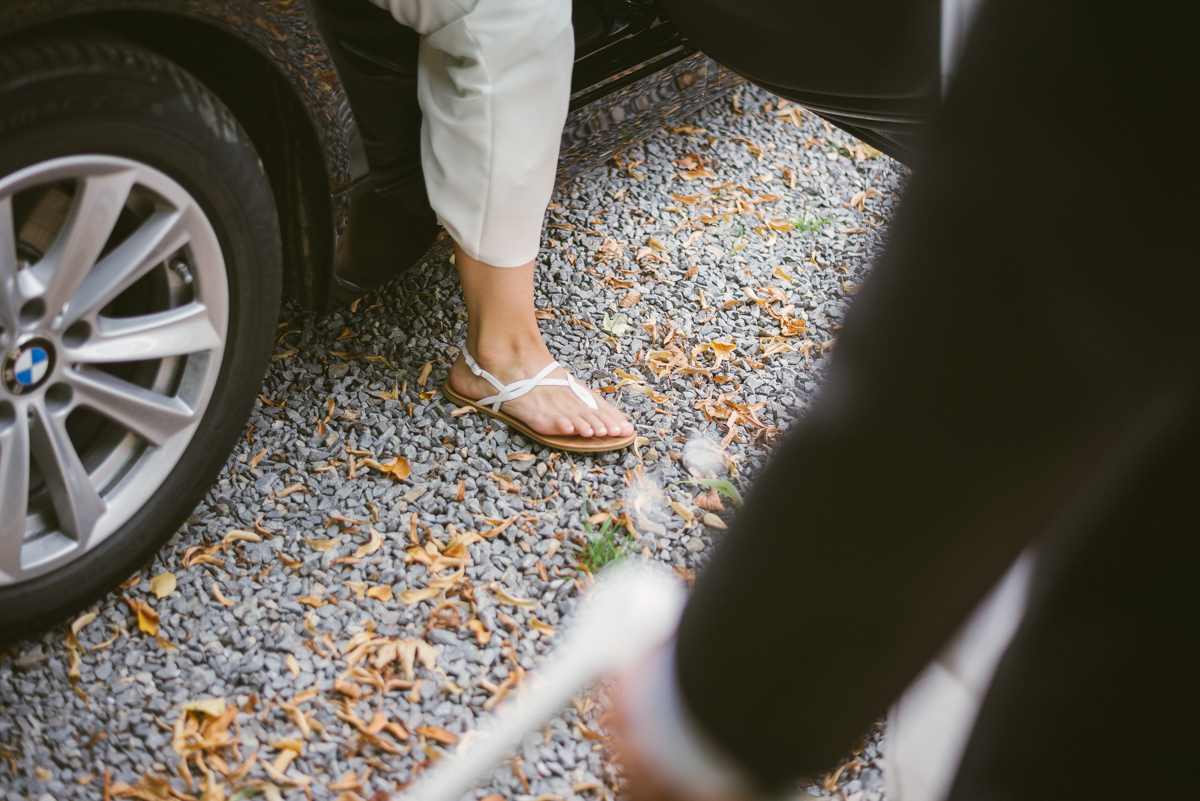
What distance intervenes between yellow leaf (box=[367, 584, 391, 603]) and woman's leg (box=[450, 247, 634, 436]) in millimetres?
517

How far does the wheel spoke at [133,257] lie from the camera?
4.34 feet

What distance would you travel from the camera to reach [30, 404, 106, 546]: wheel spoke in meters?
1.32

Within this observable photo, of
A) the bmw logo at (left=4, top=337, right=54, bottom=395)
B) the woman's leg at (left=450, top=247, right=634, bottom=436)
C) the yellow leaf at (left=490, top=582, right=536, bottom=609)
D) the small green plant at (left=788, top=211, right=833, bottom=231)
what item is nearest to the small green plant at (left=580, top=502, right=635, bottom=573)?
the yellow leaf at (left=490, top=582, right=536, bottom=609)

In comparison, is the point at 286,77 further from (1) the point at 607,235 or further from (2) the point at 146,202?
(1) the point at 607,235

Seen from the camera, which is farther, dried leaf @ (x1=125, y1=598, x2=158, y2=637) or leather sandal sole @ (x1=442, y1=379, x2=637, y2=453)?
leather sandal sole @ (x1=442, y1=379, x2=637, y2=453)

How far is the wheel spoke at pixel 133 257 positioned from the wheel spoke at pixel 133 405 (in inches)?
4.5

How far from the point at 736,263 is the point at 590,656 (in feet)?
5.14

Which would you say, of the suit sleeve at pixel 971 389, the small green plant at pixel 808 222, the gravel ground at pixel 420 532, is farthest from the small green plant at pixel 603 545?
the small green plant at pixel 808 222

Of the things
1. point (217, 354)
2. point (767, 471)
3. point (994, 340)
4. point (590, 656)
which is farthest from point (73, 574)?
point (994, 340)

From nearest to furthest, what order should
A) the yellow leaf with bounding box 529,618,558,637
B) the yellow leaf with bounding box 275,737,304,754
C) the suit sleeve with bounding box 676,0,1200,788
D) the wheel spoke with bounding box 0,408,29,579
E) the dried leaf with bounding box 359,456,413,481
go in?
the suit sleeve with bounding box 676,0,1200,788 < the wheel spoke with bounding box 0,408,29,579 < the yellow leaf with bounding box 275,737,304,754 < the yellow leaf with bounding box 529,618,558,637 < the dried leaf with bounding box 359,456,413,481

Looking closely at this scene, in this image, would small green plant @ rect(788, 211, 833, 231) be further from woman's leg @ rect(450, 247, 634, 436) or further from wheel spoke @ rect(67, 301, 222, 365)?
wheel spoke @ rect(67, 301, 222, 365)

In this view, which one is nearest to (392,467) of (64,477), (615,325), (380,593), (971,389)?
(380,593)

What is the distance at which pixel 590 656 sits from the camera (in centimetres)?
153

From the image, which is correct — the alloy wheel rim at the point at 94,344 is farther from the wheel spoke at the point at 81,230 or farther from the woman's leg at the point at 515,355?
the woman's leg at the point at 515,355
